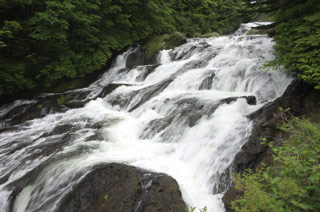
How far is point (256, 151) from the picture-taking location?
3.97m

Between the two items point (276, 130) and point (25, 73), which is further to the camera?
point (25, 73)

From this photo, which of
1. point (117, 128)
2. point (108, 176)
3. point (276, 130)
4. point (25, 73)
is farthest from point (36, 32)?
point (276, 130)

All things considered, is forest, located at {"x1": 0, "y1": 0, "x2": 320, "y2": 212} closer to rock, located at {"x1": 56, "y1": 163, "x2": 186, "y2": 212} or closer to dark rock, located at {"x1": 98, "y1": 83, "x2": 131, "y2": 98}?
rock, located at {"x1": 56, "y1": 163, "x2": 186, "y2": 212}

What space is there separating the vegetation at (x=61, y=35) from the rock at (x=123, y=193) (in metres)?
6.23

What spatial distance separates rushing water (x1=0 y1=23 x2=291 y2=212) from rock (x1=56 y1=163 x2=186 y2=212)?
0.37 meters

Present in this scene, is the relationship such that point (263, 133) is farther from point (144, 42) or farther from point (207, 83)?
point (144, 42)

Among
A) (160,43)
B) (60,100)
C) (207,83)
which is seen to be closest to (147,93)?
(207,83)

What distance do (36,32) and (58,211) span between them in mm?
10646

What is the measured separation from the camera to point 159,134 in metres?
5.96

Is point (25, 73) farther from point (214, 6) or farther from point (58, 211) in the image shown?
point (214, 6)

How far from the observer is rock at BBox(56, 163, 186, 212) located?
10.7 feet

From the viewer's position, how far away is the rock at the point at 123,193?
3252 millimetres

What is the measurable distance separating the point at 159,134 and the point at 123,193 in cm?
268

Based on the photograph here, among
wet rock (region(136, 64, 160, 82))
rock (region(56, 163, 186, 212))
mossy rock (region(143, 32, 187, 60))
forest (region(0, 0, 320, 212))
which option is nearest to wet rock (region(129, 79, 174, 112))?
forest (region(0, 0, 320, 212))
